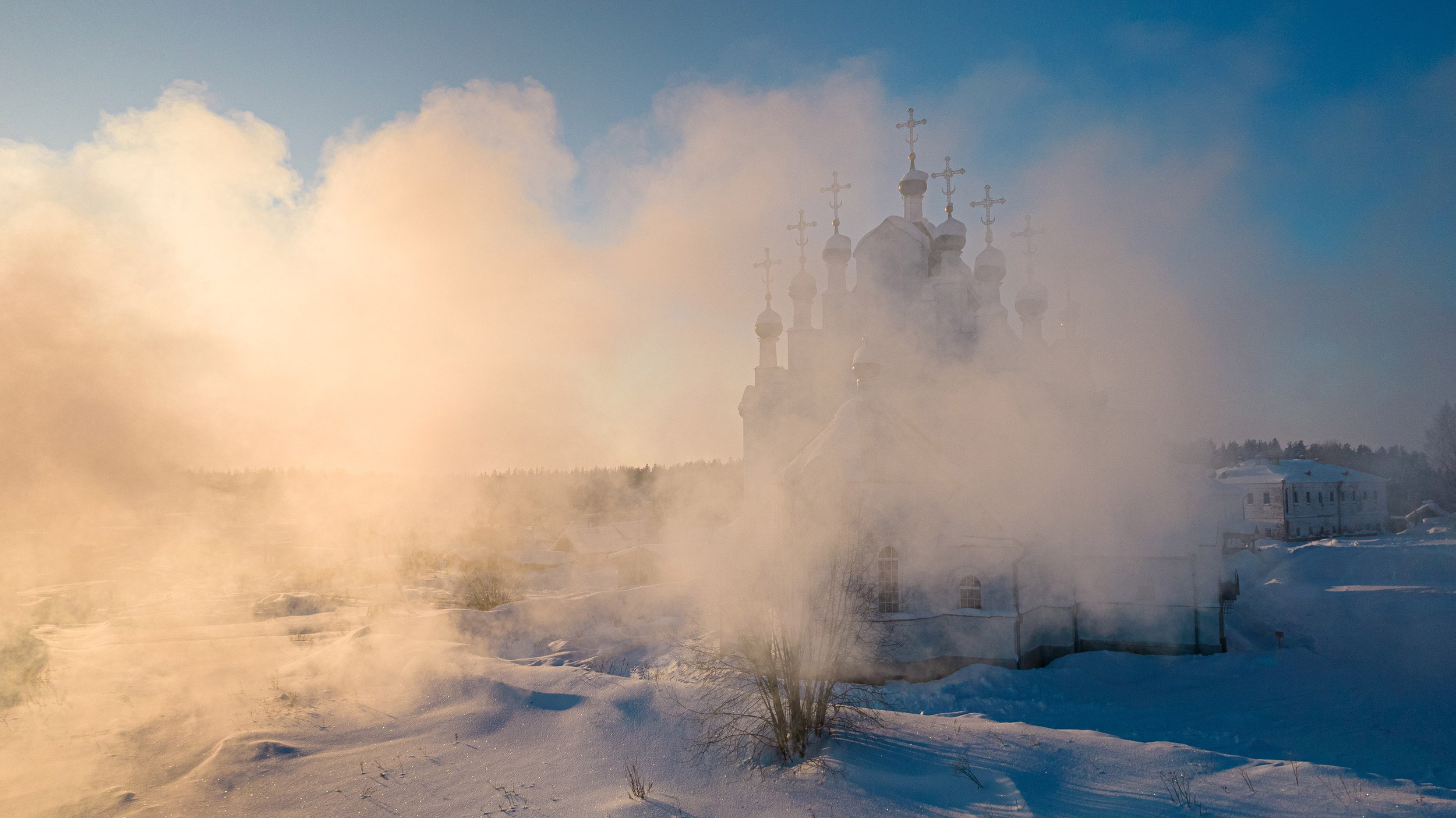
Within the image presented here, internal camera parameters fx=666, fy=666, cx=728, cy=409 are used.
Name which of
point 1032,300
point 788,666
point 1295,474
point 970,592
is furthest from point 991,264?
point 1295,474

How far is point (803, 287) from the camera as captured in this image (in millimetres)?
21219

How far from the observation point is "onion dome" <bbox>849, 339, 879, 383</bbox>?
57.1 feet

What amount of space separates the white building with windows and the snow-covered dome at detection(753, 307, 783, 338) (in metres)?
38.1

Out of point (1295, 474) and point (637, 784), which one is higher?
point (1295, 474)

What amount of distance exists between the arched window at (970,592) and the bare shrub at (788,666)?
596cm

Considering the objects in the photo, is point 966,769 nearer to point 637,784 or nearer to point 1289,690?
point 637,784

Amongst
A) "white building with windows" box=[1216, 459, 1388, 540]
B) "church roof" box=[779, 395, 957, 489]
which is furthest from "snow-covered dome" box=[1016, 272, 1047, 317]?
"white building with windows" box=[1216, 459, 1388, 540]

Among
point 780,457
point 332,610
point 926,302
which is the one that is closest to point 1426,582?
point 926,302

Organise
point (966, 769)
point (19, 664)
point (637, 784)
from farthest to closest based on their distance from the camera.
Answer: point (19, 664) → point (966, 769) → point (637, 784)

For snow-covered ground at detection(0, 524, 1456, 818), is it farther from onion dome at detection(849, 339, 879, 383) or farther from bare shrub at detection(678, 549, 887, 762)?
onion dome at detection(849, 339, 879, 383)

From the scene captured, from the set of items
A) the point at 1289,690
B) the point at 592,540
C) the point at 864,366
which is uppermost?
the point at 864,366

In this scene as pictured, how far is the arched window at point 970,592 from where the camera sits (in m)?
15.6

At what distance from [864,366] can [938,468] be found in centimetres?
336

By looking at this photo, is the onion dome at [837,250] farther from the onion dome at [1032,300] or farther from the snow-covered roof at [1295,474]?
the snow-covered roof at [1295,474]
